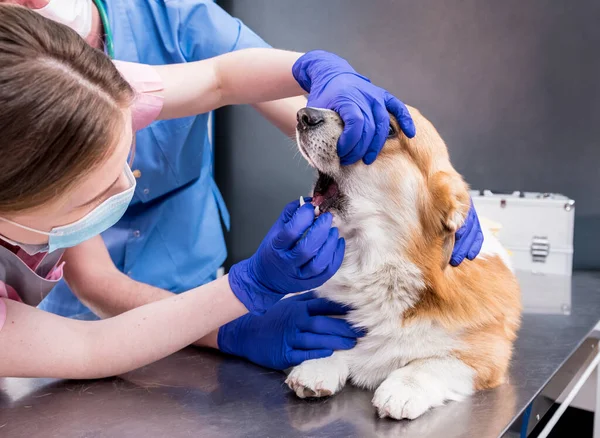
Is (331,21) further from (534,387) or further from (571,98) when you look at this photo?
(534,387)

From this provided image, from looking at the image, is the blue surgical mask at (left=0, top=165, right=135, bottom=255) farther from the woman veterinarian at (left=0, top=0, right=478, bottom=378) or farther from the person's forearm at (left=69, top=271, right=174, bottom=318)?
the person's forearm at (left=69, top=271, right=174, bottom=318)

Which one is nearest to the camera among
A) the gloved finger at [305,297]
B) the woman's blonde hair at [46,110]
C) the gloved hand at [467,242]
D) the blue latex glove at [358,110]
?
the woman's blonde hair at [46,110]

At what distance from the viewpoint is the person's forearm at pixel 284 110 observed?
1.74 metres

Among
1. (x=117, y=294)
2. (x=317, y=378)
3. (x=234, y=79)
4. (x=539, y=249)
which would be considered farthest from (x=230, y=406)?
(x=539, y=249)

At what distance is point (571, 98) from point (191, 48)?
1.49 metres

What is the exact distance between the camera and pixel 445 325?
3.86 feet

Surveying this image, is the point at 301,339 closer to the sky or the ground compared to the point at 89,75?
closer to the ground

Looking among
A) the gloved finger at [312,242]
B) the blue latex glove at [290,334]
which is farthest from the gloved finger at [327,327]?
Answer: the gloved finger at [312,242]

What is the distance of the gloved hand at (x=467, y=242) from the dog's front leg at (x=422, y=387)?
0.20 metres

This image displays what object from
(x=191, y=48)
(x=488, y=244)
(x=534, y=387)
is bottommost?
(x=534, y=387)

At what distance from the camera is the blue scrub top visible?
1744 mm

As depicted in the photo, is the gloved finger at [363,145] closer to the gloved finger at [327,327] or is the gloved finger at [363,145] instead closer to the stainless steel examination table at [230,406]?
the gloved finger at [327,327]

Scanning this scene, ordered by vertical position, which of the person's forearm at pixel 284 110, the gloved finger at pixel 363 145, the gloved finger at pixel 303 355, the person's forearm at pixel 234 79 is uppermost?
the person's forearm at pixel 234 79

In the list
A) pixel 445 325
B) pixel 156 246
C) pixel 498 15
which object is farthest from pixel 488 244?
pixel 498 15
